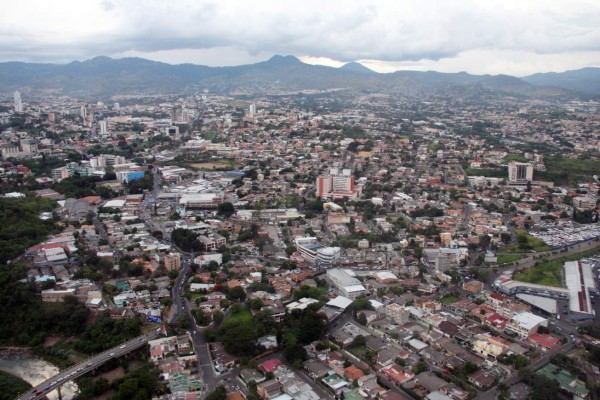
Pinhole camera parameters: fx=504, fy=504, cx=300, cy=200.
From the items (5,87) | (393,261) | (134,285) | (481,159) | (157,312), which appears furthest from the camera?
(5,87)

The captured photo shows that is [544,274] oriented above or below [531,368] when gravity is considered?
above

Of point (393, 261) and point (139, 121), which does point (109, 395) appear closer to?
point (393, 261)

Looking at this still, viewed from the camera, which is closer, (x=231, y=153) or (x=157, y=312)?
(x=157, y=312)

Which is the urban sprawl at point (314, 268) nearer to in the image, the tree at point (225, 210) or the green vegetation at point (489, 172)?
the green vegetation at point (489, 172)

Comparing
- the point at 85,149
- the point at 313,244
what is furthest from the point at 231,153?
the point at 313,244

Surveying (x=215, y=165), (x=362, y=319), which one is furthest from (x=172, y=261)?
(x=215, y=165)

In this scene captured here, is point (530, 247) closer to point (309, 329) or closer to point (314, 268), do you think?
point (314, 268)

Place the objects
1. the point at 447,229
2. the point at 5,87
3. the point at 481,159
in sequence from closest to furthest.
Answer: the point at 447,229, the point at 481,159, the point at 5,87

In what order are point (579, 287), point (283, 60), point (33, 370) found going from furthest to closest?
point (283, 60) → point (579, 287) → point (33, 370)
